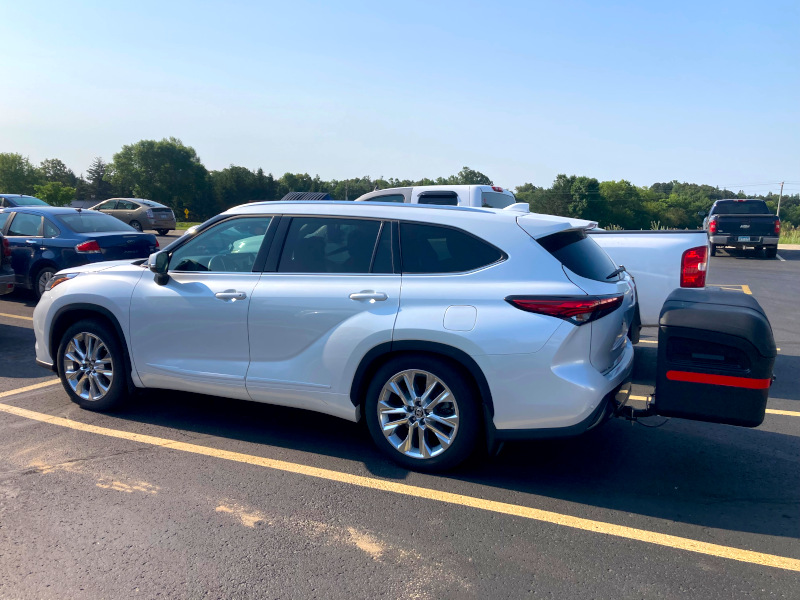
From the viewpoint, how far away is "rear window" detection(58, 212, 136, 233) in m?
10.5

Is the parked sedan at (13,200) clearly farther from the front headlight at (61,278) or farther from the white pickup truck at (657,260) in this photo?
the white pickup truck at (657,260)

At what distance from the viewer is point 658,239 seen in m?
6.52

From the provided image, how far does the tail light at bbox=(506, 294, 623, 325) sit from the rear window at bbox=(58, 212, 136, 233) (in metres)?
9.02

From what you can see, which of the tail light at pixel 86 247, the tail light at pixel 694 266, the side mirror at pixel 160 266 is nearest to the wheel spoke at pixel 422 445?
the side mirror at pixel 160 266

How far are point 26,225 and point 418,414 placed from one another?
9.44m

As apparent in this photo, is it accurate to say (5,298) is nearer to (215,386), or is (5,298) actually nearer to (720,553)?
(215,386)

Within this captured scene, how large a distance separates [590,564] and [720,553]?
70cm

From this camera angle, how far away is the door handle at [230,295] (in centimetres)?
452

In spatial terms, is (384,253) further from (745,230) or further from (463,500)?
(745,230)

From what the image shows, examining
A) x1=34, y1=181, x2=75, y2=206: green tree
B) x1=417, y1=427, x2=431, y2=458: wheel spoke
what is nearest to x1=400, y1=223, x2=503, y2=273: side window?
x1=417, y1=427, x2=431, y2=458: wheel spoke

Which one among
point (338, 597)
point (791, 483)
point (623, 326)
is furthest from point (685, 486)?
point (338, 597)

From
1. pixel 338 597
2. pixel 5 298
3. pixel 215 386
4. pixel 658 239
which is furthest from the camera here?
pixel 5 298

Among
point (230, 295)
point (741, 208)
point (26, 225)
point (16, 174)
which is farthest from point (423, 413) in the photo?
point (16, 174)

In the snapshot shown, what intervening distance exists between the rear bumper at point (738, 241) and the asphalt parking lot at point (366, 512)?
16576 millimetres
